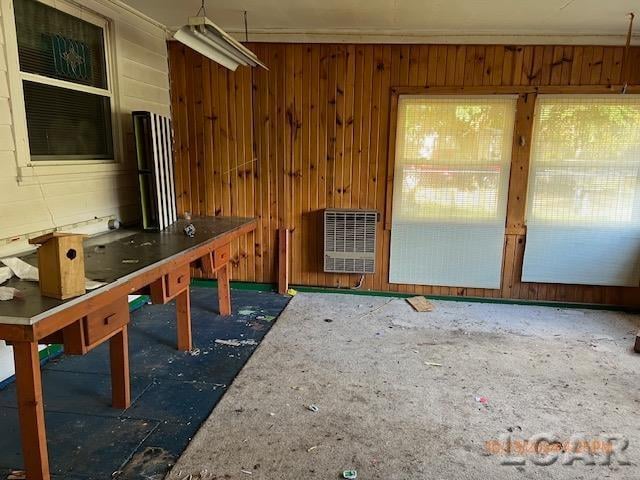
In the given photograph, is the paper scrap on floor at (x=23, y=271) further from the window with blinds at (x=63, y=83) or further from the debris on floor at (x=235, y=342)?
the debris on floor at (x=235, y=342)

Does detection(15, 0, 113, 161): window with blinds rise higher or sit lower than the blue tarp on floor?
higher

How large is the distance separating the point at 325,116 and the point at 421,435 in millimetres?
3057

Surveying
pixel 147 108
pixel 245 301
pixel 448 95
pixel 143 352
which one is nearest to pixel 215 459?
pixel 143 352

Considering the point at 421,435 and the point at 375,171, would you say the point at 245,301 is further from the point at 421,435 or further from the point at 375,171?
the point at 421,435

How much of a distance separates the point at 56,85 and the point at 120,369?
76.1 inches

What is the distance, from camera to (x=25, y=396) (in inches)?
67.5

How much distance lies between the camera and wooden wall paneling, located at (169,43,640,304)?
4094 mm

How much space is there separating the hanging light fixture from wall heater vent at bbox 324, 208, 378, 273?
164cm

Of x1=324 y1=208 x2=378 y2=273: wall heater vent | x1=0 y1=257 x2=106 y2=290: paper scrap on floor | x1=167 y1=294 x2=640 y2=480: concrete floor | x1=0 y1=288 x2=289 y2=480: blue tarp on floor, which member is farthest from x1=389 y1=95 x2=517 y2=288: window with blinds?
x1=0 y1=257 x2=106 y2=290: paper scrap on floor

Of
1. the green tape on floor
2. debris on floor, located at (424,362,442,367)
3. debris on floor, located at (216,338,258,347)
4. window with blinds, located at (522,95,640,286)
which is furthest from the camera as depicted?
the green tape on floor

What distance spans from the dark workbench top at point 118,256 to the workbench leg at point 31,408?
144 mm

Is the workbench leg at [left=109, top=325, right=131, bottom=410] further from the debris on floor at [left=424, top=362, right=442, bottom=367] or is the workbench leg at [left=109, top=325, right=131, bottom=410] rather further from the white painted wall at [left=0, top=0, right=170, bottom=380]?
the debris on floor at [left=424, top=362, right=442, bottom=367]

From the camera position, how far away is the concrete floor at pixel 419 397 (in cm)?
209

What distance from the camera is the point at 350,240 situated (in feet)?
14.4
